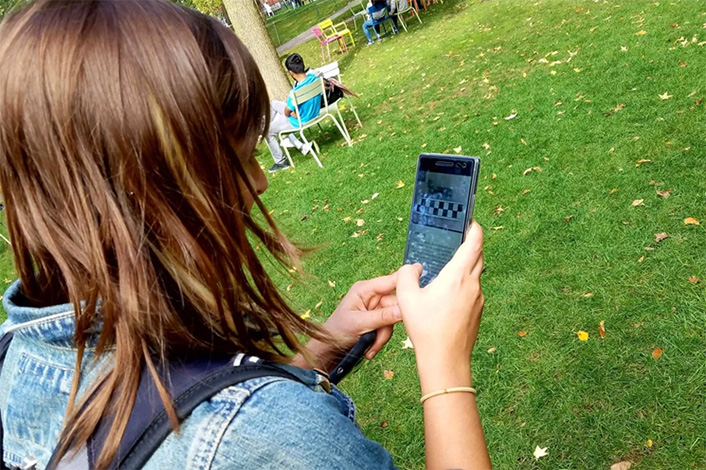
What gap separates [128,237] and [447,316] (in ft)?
2.22

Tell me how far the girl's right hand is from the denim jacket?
0.28 m

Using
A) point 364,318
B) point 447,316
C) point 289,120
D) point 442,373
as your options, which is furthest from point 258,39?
point 442,373

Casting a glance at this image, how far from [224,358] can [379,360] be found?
2.75 m

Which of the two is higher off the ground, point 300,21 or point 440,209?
point 300,21

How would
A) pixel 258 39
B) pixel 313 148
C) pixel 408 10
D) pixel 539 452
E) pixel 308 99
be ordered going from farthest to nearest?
pixel 408 10
pixel 258 39
pixel 313 148
pixel 308 99
pixel 539 452

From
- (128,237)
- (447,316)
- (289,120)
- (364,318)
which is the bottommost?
(289,120)

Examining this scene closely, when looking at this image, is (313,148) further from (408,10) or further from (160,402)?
(408,10)

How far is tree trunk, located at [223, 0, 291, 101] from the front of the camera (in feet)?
31.0

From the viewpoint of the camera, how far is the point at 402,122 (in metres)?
7.37

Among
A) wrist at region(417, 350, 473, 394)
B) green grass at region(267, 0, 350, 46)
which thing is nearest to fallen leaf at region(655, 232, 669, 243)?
wrist at region(417, 350, 473, 394)

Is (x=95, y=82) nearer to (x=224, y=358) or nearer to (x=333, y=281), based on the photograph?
(x=224, y=358)

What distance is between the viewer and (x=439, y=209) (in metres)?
1.74

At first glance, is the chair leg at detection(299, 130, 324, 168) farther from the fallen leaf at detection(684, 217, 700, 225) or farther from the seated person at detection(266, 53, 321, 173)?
the fallen leaf at detection(684, 217, 700, 225)

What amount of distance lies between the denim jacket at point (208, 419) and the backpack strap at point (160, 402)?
1 cm
